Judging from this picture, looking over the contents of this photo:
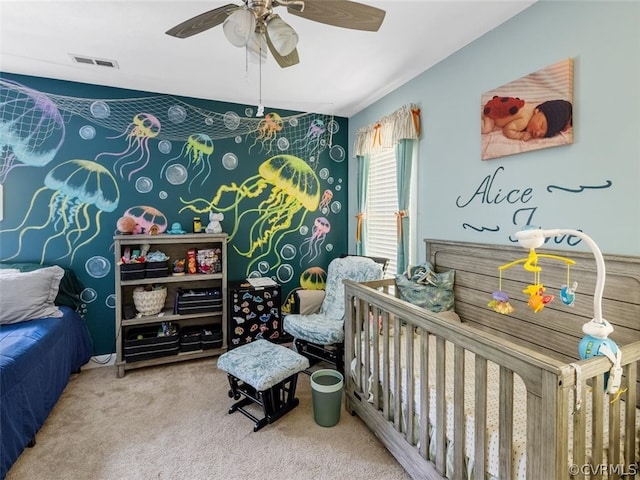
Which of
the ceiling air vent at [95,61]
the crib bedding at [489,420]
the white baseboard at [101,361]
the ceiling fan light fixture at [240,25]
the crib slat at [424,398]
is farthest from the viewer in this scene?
the white baseboard at [101,361]

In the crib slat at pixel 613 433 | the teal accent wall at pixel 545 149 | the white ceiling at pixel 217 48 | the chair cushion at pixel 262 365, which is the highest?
the white ceiling at pixel 217 48

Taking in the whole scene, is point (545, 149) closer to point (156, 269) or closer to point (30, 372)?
point (156, 269)

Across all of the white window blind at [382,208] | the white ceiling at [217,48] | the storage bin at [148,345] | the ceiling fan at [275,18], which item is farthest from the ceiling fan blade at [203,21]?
the storage bin at [148,345]

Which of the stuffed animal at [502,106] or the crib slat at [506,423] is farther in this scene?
the stuffed animal at [502,106]

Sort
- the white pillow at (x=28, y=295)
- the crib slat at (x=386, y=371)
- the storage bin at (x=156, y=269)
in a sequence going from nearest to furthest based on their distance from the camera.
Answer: the crib slat at (x=386, y=371) < the white pillow at (x=28, y=295) < the storage bin at (x=156, y=269)

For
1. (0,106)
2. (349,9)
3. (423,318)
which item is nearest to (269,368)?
(423,318)

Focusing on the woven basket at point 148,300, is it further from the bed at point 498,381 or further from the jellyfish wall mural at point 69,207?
the bed at point 498,381

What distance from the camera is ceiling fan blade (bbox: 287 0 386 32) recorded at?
140cm

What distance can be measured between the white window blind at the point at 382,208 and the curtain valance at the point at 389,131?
120 millimetres

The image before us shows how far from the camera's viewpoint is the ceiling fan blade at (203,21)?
1.47m

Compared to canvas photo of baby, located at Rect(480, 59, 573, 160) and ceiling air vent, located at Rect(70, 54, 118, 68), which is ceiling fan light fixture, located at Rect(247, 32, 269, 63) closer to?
canvas photo of baby, located at Rect(480, 59, 573, 160)

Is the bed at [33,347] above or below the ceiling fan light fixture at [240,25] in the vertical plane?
below

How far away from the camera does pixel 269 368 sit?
2.16 metres

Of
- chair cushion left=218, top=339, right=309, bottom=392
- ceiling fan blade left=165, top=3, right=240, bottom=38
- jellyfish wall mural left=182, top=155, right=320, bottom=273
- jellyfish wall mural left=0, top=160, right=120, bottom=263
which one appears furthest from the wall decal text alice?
jellyfish wall mural left=0, top=160, right=120, bottom=263
